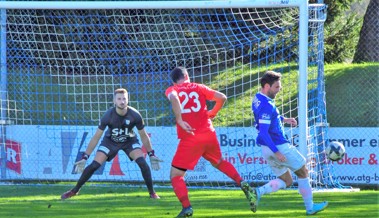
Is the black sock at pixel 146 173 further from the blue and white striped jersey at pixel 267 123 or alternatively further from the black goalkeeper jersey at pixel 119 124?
the blue and white striped jersey at pixel 267 123

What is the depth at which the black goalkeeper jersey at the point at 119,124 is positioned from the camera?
12.7 m

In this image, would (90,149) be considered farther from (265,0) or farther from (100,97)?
(100,97)

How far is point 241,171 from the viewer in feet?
52.9

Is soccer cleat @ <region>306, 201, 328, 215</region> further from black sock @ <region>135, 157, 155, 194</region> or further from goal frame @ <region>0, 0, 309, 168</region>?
black sock @ <region>135, 157, 155, 194</region>

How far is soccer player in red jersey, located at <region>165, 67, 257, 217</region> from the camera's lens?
10.3m

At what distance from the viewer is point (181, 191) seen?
10320 millimetres

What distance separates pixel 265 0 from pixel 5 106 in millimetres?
6029

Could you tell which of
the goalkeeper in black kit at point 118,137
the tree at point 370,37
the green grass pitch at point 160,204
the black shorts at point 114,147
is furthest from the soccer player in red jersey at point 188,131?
the tree at point 370,37

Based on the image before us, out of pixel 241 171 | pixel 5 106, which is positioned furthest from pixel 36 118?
pixel 241 171

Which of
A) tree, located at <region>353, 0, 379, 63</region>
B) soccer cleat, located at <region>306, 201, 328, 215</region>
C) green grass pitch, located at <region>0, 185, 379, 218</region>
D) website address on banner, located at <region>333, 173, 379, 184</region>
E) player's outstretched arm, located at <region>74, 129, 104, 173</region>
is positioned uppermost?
tree, located at <region>353, 0, 379, 63</region>

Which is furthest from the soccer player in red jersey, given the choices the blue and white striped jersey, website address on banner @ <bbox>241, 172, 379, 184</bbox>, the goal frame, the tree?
the tree

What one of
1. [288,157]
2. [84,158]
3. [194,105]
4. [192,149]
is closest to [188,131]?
[192,149]

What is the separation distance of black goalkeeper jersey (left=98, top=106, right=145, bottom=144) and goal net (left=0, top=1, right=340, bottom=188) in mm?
2032

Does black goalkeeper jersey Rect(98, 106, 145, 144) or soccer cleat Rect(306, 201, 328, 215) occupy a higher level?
black goalkeeper jersey Rect(98, 106, 145, 144)
